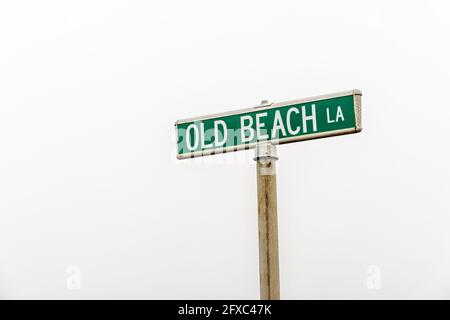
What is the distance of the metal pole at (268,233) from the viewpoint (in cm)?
216

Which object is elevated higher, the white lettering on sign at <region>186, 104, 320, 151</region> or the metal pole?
the white lettering on sign at <region>186, 104, 320, 151</region>

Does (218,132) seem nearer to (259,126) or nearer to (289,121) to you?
(259,126)

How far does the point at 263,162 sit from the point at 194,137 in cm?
38

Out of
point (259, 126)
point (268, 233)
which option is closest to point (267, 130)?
point (259, 126)

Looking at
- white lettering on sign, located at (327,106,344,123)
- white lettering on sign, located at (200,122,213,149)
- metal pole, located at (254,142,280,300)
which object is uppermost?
white lettering on sign, located at (327,106,344,123)

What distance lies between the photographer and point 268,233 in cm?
218

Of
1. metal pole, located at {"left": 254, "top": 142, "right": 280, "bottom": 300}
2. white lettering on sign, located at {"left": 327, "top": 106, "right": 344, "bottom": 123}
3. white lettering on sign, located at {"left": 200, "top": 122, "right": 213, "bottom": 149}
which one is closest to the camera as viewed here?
metal pole, located at {"left": 254, "top": 142, "right": 280, "bottom": 300}

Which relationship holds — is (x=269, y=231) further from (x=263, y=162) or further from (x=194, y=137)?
(x=194, y=137)

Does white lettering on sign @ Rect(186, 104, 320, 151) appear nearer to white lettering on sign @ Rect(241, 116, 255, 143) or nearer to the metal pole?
white lettering on sign @ Rect(241, 116, 255, 143)

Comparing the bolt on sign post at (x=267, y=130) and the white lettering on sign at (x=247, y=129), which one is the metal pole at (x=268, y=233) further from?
the white lettering on sign at (x=247, y=129)

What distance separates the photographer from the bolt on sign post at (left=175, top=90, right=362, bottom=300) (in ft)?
7.24

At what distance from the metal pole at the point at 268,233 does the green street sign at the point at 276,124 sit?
199mm

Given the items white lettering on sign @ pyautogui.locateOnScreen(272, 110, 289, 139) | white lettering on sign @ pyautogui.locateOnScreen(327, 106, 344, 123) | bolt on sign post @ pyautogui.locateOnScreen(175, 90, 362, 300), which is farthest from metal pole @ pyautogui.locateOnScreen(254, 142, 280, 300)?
white lettering on sign @ pyautogui.locateOnScreen(327, 106, 344, 123)
